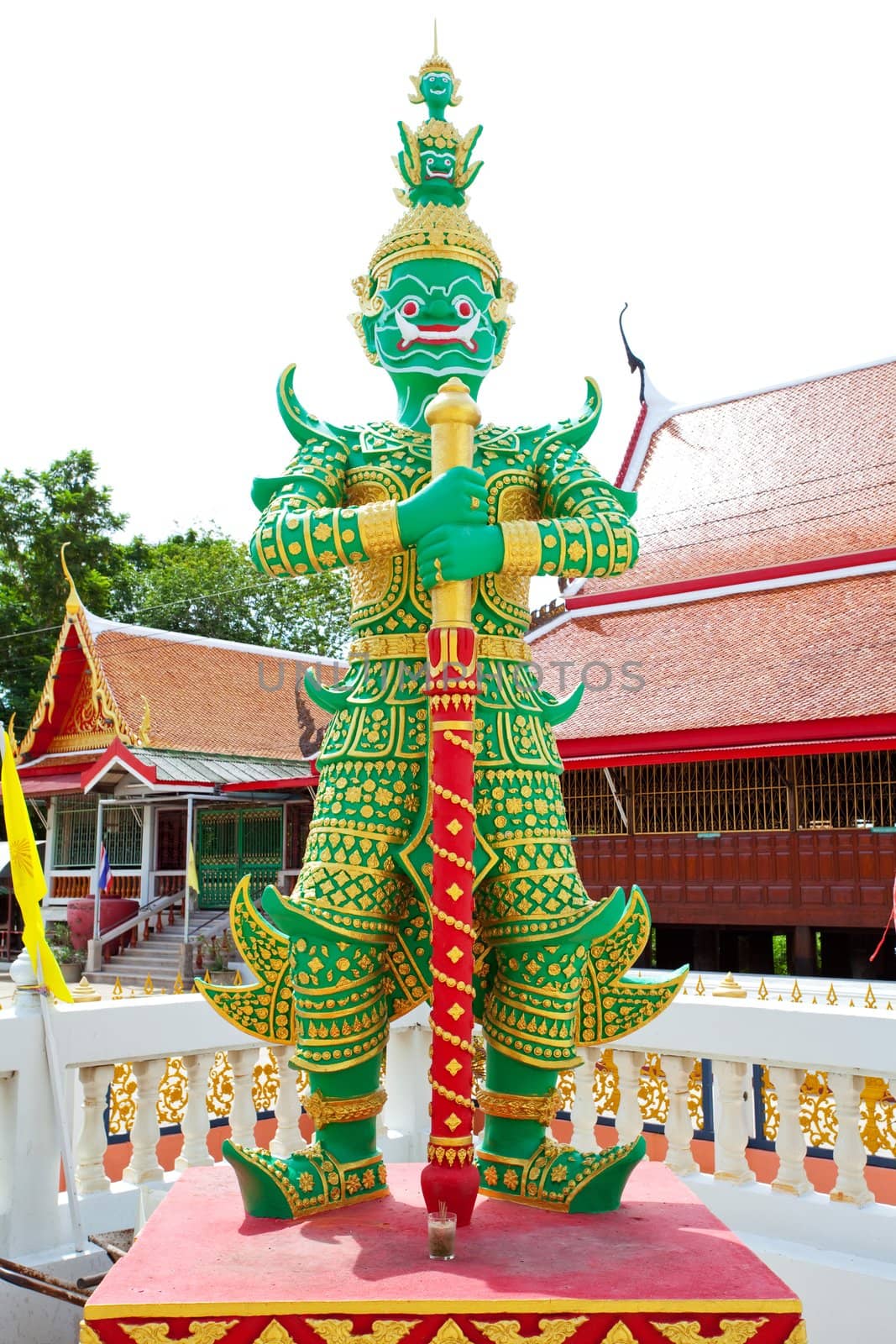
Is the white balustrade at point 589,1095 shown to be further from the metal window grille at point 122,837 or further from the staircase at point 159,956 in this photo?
the metal window grille at point 122,837

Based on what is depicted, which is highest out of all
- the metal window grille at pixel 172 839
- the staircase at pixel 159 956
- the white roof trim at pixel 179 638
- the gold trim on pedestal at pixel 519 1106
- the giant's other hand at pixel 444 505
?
the white roof trim at pixel 179 638

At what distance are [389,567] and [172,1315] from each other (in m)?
1.75

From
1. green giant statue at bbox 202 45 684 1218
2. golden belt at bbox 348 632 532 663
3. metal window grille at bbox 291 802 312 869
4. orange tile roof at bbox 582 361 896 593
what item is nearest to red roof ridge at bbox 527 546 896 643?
orange tile roof at bbox 582 361 896 593

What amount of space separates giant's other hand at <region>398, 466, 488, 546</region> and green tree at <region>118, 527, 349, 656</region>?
84.1ft

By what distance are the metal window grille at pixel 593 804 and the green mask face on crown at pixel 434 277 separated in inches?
401

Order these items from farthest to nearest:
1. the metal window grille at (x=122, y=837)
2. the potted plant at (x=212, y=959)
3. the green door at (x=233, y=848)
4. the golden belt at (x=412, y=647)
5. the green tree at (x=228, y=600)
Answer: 1. the green tree at (x=228, y=600)
2. the metal window grille at (x=122, y=837)
3. the green door at (x=233, y=848)
4. the potted plant at (x=212, y=959)
5. the golden belt at (x=412, y=647)

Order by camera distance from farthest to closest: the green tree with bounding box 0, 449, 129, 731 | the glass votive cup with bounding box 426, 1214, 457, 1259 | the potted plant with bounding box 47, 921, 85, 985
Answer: the green tree with bounding box 0, 449, 129, 731 < the potted plant with bounding box 47, 921, 85, 985 < the glass votive cup with bounding box 426, 1214, 457, 1259

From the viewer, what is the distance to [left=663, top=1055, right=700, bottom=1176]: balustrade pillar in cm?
346

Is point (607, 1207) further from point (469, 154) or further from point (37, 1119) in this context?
point (469, 154)

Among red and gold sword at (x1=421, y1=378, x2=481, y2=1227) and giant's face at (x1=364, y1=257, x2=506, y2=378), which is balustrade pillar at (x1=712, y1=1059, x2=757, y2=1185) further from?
giant's face at (x1=364, y1=257, x2=506, y2=378)

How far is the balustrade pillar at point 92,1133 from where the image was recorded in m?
3.29

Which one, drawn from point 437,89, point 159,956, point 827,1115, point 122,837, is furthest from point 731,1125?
point 122,837

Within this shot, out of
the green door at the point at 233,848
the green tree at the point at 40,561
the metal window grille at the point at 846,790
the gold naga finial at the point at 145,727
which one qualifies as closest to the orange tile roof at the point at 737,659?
the metal window grille at the point at 846,790

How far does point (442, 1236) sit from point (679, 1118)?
140 centimetres
